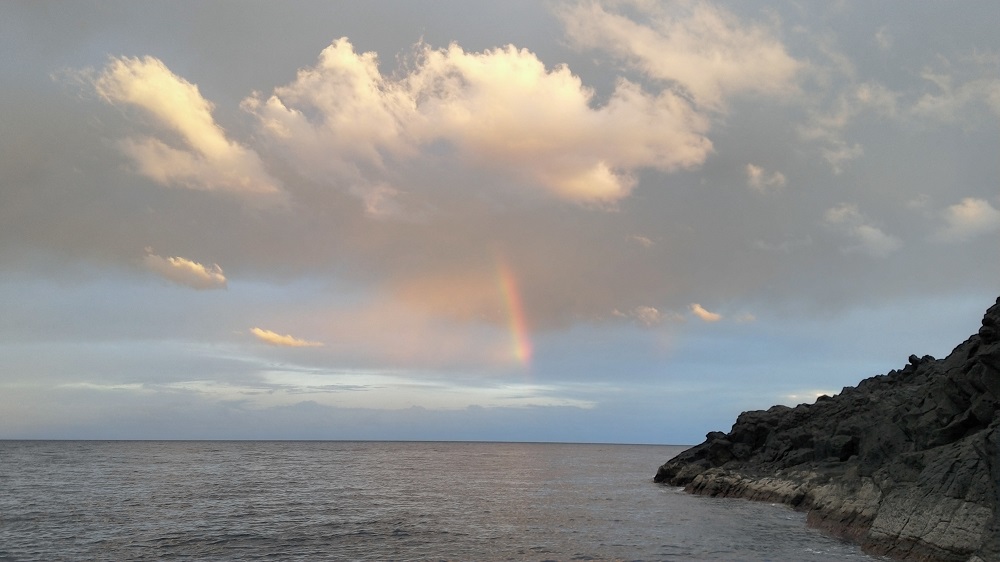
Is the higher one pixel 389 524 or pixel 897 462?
pixel 897 462

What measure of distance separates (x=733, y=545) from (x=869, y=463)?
12015 mm

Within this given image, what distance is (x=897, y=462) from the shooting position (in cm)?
3130

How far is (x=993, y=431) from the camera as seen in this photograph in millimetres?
24891

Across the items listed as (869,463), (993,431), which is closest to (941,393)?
(869,463)

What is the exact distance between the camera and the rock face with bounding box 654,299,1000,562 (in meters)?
24.5

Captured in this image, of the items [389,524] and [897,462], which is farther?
[389,524]

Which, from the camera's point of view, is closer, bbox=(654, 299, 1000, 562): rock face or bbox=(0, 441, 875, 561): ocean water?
bbox=(654, 299, 1000, 562): rock face

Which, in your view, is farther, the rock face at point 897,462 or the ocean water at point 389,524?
the ocean water at point 389,524

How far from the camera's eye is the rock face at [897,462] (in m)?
24.5

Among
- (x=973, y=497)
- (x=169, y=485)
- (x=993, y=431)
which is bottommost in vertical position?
(x=169, y=485)

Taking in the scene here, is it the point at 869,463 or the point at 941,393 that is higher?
the point at 941,393

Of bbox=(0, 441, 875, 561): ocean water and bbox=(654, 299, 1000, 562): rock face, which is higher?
bbox=(654, 299, 1000, 562): rock face

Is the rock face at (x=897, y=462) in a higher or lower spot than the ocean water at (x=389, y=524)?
higher

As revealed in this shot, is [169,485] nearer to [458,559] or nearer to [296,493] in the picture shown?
[296,493]
